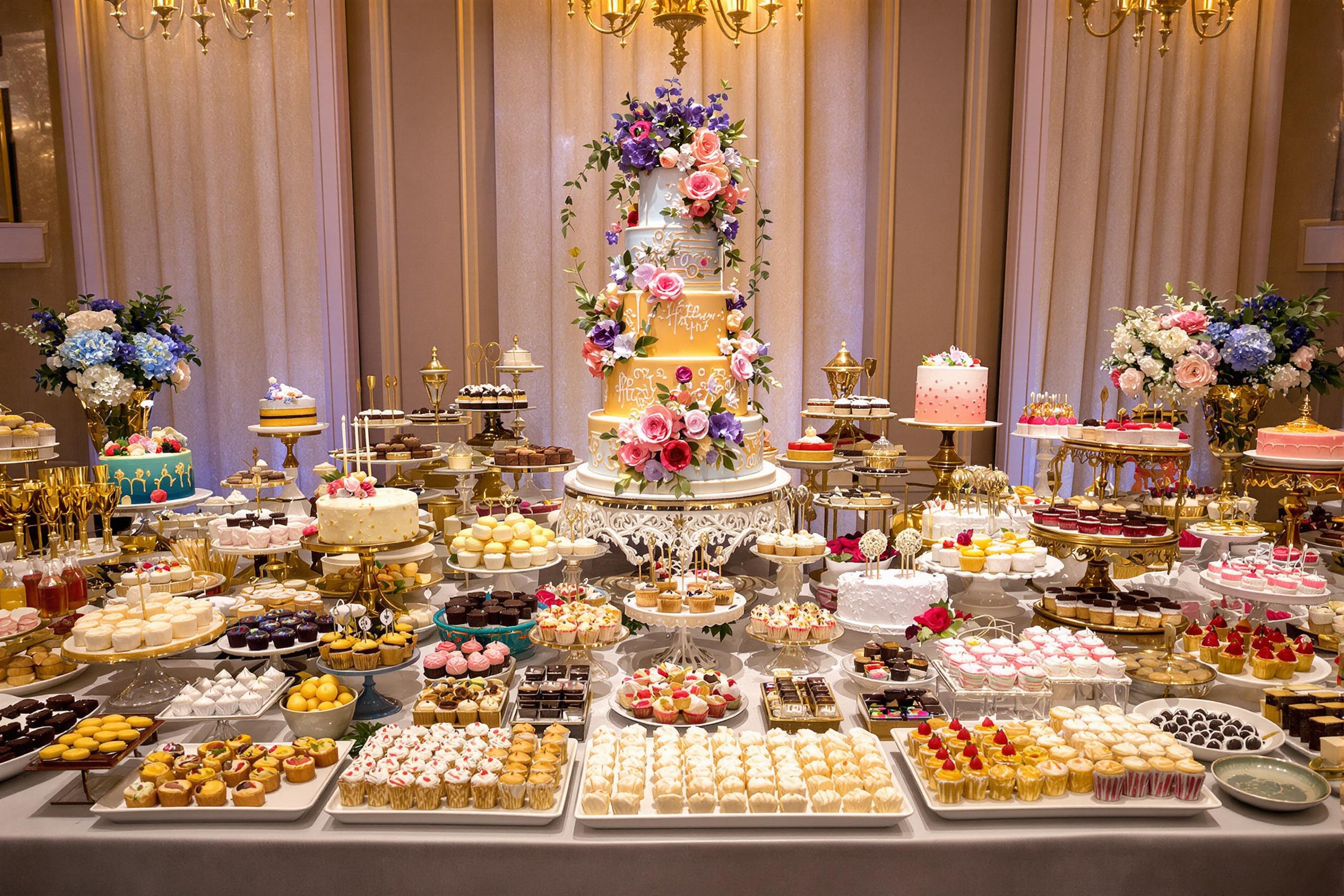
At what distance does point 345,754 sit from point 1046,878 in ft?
6.80

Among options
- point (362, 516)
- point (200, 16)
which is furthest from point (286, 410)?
point (362, 516)

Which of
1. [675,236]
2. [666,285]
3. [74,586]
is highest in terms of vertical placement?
[675,236]

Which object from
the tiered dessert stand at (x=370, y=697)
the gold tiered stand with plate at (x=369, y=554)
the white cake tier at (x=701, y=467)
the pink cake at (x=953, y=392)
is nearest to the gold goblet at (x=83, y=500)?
the gold tiered stand with plate at (x=369, y=554)

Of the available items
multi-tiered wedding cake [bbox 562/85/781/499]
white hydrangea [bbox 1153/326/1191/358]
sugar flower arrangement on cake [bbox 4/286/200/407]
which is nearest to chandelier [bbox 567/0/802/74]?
multi-tiered wedding cake [bbox 562/85/781/499]

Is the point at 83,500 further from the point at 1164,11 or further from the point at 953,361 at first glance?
the point at 1164,11

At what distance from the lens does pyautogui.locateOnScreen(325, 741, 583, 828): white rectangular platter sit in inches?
94.3

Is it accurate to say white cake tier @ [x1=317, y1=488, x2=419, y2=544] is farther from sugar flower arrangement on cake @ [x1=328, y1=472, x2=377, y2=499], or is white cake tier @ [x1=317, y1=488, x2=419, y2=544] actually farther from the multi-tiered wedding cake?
→ the multi-tiered wedding cake

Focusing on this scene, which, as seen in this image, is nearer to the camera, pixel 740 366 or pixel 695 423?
pixel 695 423

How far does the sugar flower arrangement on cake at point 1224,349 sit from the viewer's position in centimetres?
475

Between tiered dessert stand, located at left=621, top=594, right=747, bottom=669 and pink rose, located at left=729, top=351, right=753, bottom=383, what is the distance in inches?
42.6

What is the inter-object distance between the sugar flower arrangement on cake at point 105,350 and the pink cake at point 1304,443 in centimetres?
601

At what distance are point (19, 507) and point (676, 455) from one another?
305 cm

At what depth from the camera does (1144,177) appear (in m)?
6.88

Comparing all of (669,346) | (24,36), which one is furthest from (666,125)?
(24,36)
